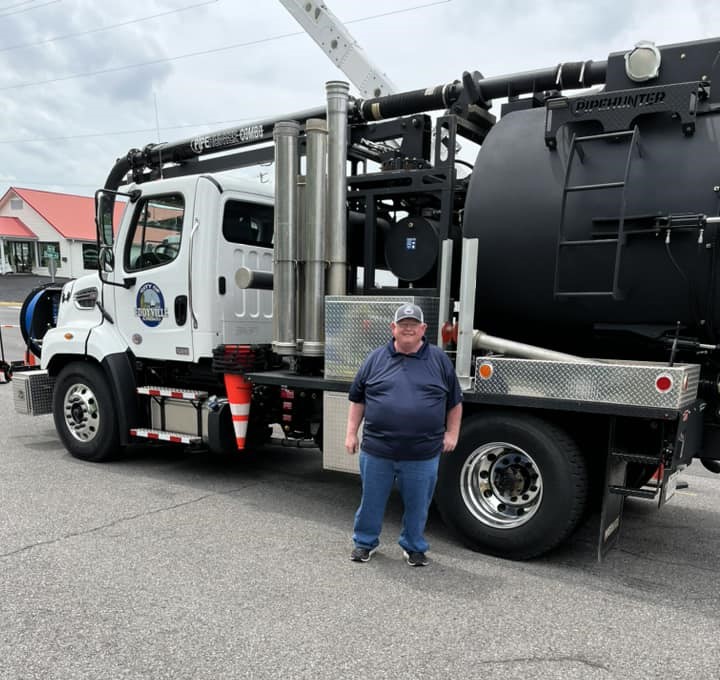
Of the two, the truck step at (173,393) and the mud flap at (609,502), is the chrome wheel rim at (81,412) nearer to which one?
the truck step at (173,393)

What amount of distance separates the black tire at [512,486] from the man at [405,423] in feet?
1.12

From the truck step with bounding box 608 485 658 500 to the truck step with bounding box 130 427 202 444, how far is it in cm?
366

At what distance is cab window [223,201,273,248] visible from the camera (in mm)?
6184

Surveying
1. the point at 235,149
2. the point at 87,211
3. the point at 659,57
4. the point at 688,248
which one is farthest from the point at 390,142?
the point at 87,211

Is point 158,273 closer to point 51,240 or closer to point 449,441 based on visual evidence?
point 449,441

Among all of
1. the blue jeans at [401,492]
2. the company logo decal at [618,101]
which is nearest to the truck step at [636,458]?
the blue jeans at [401,492]

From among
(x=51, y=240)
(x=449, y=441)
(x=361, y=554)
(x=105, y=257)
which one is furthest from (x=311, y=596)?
(x=51, y=240)

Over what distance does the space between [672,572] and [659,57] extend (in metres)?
3.21

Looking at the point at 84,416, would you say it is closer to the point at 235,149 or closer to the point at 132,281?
the point at 132,281

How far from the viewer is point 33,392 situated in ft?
24.0

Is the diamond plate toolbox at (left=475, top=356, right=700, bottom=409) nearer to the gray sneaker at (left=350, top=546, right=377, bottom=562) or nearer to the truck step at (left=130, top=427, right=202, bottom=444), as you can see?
the gray sneaker at (left=350, top=546, right=377, bottom=562)

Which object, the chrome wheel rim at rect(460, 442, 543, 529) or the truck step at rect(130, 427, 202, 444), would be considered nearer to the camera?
the chrome wheel rim at rect(460, 442, 543, 529)

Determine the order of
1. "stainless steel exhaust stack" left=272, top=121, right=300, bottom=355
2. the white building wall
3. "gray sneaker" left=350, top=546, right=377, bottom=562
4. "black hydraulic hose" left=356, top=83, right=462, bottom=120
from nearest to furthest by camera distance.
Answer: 1. "gray sneaker" left=350, top=546, right=377, bottom=562
2. "stainless steel exhaust stack" left=272, top=121, right=300, bottom=355
3. "black hydraulic hose" left=356, top=83, right=462, bottom=120
4. the white building wall

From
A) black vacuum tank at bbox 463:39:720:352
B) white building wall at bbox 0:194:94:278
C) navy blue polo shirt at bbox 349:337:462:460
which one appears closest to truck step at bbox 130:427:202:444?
navy blue polo shirt at bbox 349:337:462:460
